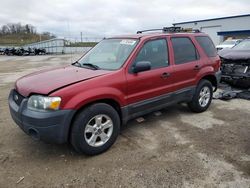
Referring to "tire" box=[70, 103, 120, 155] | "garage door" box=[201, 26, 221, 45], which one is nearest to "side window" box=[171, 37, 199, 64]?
"tire" box=[70, 103, 120, 155]

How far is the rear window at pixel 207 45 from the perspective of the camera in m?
5.29

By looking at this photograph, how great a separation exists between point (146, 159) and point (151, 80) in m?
1.36

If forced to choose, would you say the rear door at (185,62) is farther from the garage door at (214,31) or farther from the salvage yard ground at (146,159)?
the garage door at (214,31)

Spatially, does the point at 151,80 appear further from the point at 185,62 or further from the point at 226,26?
the point at 226,26

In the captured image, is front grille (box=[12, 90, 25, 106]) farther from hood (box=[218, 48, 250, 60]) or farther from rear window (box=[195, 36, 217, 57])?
hood (box=[218, 48, 250, 60])

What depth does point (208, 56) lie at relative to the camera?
17.6 feet

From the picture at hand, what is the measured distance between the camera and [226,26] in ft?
111

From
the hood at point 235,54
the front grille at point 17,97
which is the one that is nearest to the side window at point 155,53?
the front grille at point 17,97

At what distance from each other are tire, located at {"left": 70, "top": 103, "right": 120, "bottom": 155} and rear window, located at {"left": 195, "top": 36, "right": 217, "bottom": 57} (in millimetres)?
2795

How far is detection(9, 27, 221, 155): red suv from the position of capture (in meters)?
3.16

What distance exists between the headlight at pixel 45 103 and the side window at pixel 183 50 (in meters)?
2.53

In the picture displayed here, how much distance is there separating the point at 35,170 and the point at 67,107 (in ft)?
3.20

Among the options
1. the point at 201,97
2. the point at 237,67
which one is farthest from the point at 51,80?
the point at 237,67

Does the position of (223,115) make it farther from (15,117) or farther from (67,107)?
(15,117)
